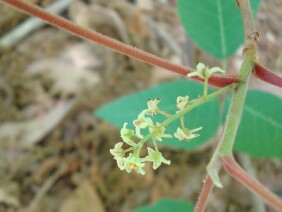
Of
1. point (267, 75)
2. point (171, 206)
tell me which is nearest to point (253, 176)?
point (171, 206)

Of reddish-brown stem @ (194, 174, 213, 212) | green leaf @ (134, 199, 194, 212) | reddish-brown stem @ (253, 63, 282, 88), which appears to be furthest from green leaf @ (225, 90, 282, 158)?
reddish-brown stem @ (194, 174, 213, 212)

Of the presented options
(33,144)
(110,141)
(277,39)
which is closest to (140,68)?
(110,141)

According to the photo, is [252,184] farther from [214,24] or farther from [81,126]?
[81,126]

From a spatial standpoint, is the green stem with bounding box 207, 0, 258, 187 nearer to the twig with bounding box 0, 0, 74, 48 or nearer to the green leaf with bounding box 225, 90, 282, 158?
the green leaf with bounding box 225, 90, 282, 158

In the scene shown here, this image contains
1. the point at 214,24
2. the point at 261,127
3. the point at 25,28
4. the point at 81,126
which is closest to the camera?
the point at 261,127

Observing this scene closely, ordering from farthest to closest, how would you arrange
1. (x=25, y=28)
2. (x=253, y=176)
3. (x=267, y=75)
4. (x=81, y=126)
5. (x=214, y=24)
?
(x=25, y=28)
(x=81, y=126)
(x=253, y=176)
(x=214, y=24)
(x=267, y=75)
